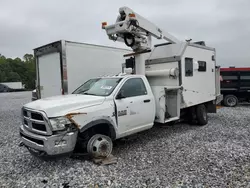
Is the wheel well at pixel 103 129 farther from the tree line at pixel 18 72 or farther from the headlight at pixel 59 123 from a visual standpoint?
the tree line at pixel 18 72

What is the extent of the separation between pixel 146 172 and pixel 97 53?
5088 millimetres

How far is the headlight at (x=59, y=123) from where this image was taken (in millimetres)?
3711

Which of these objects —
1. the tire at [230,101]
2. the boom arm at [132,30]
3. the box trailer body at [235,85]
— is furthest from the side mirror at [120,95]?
the tire at [230,101]

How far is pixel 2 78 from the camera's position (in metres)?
53.5

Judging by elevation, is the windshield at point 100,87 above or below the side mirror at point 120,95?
above

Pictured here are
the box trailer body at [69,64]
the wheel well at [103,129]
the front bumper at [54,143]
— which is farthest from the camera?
the box trailer body at [69,64]

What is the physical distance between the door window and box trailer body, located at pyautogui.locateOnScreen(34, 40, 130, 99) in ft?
8.37

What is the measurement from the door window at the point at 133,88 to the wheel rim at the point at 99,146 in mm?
1175

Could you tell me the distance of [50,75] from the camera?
739 cm

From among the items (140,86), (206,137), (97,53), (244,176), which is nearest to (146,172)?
(244,176)

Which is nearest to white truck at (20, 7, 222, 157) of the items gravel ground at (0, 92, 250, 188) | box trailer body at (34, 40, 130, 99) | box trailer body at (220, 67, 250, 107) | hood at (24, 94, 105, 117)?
hood at (24, 94, 105, 117)

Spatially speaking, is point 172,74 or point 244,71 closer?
point 172,74

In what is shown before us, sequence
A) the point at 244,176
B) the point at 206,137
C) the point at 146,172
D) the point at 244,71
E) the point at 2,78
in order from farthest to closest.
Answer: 1. the point at 2,78
2. the point at 244,71
3. the point at 206,137
4. the point at 146,172
5. the point at 244,176

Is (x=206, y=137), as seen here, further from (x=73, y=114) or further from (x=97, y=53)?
(x=97, y=53)
